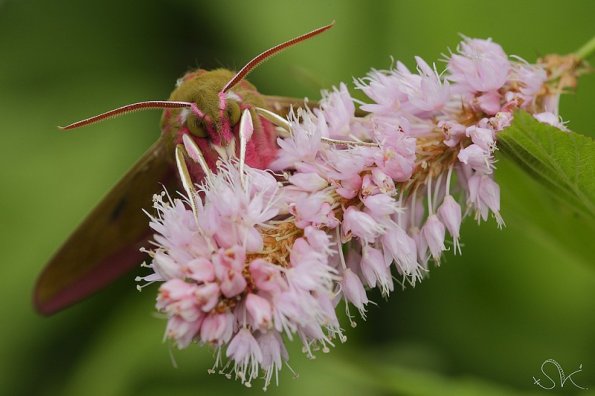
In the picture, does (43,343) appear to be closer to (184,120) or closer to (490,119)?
(184,120)

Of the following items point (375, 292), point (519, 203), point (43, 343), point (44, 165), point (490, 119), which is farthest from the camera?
point (44, 165)

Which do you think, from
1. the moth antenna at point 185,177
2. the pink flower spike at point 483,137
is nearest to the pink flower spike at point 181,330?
the moth antenna at point 185,177

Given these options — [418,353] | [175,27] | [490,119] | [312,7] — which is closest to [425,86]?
[490,119]

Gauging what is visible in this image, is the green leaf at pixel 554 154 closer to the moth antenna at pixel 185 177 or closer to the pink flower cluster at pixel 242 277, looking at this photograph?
the pink flower cluster at pixel 242 277

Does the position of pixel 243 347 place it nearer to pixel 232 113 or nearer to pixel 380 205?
pixel 380 205

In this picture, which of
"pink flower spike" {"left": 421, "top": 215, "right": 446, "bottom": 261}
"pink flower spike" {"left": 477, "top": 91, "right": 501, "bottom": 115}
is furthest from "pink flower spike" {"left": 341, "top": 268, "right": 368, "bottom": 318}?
"pink flower spike" {"left": 477, "top": 91, "right": 501, "bottom": 115}
